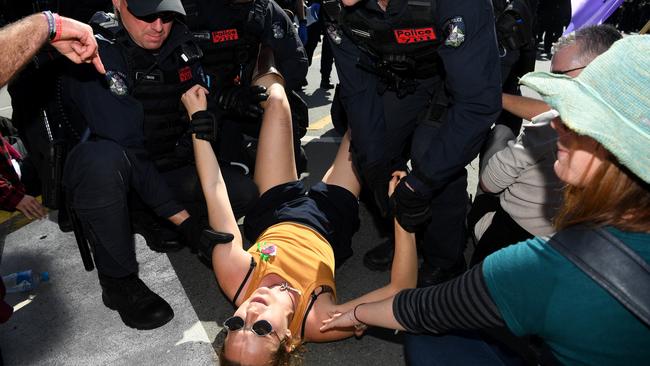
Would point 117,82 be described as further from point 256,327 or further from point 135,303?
point 256,327

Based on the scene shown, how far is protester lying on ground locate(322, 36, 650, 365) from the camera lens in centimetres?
106

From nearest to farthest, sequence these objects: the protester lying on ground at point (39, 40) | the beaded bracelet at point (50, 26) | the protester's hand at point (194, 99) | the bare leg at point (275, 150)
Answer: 1. the protester lying on ground at point (39, 40)
2. the beaded bracelet at point (50, 26)
3. the protester's hand at point (194, 99)
4. the bare leg at point (275, 150)

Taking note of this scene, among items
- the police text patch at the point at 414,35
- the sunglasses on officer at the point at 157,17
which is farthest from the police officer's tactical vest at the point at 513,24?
the sunglasses on officer at the point at 157,17

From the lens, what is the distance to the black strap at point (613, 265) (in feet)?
3.52

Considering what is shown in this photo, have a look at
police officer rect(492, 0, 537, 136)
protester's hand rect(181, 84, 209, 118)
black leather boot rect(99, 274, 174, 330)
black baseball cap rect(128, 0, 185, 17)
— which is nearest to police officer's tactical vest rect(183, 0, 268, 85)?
protester's hand rect(181, 84, 209, 118)

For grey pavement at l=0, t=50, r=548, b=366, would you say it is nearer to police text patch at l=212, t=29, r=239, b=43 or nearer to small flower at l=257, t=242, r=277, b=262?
small flower at l=257, t=242, r=277, b=262

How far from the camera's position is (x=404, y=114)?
2.75 metres

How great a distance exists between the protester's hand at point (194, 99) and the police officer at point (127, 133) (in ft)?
0.19

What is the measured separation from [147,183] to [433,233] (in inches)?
63.3

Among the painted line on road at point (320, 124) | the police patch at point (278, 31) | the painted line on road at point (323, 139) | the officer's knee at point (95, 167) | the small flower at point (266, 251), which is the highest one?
the police patch at point (278, 31)

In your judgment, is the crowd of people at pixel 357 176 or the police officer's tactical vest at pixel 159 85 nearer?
the crowd of people at pixel 357 176

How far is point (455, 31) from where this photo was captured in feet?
6.67

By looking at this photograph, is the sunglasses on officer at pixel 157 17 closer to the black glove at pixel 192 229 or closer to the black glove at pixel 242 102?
A: the black glove at pixel 242 102

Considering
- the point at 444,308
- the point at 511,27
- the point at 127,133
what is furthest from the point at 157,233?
the point at 511,27
